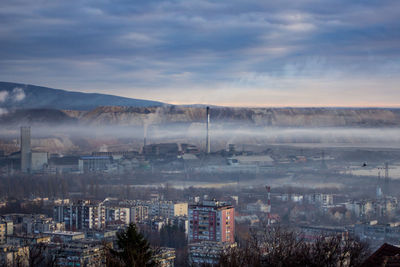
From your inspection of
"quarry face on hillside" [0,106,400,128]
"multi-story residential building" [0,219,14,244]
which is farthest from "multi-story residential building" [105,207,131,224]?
"quarry face on hillside" [0,106,400,128]

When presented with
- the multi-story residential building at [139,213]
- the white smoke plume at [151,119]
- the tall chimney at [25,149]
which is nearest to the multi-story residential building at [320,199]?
the multi-story residential building at [139,213]

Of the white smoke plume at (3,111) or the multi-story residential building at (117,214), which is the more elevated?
the white smoke plume at (3,111)

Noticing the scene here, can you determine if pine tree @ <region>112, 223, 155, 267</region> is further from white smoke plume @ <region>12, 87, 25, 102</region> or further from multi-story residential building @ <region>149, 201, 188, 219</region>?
white smoke plume @ <region>12, 87, 25, 102</region>

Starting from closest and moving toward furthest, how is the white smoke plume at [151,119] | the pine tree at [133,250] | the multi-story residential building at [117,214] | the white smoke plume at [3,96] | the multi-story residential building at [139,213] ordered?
the pine tree at [133,250] < the multi-story residential building at [117,214] < the multi-story residential building at [139,213] < the white smoke plume at [3,96] < the white smoke plume at [151,119]

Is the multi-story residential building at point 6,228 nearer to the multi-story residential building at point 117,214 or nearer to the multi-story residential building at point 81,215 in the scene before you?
the multi-story residential building at point 81,215

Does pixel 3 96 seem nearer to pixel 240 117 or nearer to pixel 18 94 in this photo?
pixel 18 94

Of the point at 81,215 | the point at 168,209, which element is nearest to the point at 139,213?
the point at 168,209

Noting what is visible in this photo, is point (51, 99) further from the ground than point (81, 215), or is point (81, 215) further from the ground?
point (51, 99)
